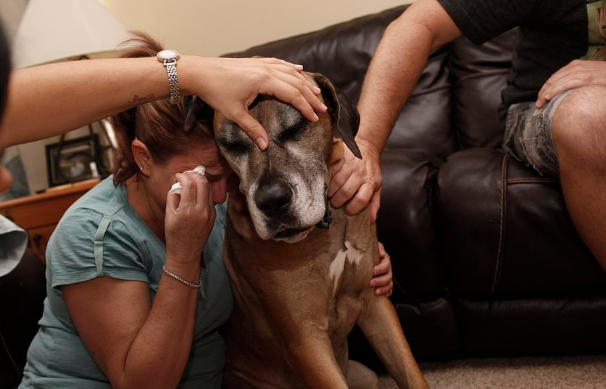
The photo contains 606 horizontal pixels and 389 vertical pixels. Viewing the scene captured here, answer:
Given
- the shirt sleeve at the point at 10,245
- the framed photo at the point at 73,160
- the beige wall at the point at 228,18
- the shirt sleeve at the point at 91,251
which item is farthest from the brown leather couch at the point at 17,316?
the beige wall at the point at 228,18

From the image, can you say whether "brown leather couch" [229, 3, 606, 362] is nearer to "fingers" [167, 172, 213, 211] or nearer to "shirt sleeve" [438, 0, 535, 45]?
"shirt sleeve" [438, 0, 535, 45]

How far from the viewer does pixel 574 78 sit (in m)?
1.72

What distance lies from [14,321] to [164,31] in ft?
6.80

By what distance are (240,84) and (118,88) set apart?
0.76 ft

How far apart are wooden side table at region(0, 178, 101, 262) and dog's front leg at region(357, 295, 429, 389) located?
184 centimetres

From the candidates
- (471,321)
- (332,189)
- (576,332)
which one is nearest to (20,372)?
(332,189)

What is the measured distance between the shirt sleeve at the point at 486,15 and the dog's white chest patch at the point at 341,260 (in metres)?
0.86


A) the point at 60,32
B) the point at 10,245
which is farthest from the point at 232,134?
the point at 60,32

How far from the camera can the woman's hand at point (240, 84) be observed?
1.26 meters

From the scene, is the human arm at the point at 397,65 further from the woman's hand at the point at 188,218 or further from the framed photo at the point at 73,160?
the framed photo at the point at 73,160

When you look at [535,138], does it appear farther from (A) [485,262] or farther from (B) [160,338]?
(B) [160,338]

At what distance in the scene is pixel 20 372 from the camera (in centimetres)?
204

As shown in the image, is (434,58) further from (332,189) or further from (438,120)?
(332,189)

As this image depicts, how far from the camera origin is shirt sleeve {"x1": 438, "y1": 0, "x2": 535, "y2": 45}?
1922 millimetres
